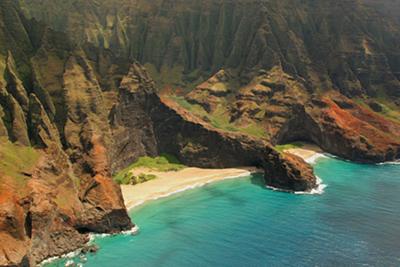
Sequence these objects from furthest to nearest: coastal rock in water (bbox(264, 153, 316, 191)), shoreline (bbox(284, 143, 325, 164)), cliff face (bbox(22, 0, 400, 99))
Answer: cliff face (bbox(22, 0, 400, 99)), shoreline (bbox(284, 143, 325, 164)), coastal rock in water (bbox(264, 153, 316, 191))

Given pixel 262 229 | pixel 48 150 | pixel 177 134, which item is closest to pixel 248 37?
pixel 177 134

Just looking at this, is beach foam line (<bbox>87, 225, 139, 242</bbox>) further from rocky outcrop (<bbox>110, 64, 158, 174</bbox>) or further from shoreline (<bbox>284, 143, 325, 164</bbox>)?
shoreline (<bbox>284, 143, 325, 164</bbox>)

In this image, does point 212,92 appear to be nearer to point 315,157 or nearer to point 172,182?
point 315,157

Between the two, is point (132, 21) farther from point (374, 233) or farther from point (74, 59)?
point (374, 233)

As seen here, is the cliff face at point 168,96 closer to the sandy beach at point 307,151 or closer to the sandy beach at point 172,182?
the sandy beach at point 307,151

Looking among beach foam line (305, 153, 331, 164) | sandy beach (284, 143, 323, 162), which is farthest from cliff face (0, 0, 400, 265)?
beach foam line (305, 153, 331, 164)

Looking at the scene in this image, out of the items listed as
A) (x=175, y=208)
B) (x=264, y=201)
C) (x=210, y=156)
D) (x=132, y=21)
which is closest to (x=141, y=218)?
(x=175, y=208)
